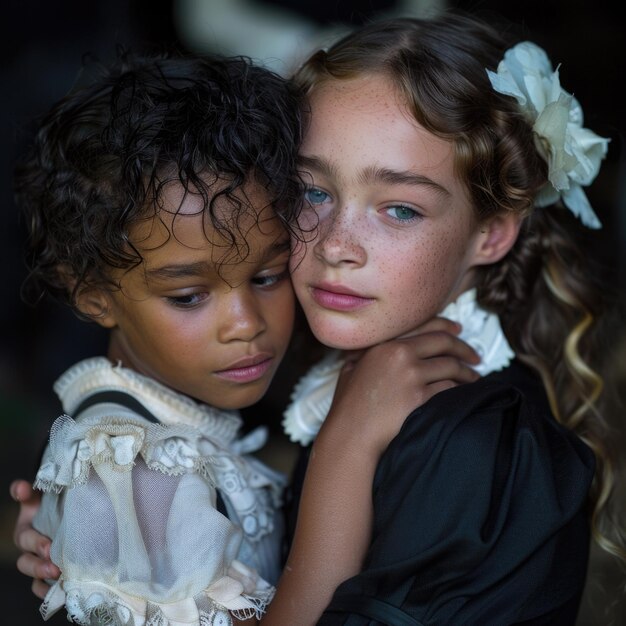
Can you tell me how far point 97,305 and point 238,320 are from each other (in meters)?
0.33

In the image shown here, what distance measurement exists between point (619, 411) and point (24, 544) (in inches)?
65.2

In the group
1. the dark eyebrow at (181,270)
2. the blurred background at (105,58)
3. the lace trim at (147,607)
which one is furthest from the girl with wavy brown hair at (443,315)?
the blurred background at (105,58)

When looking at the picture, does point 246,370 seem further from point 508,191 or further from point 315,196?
point 508,191

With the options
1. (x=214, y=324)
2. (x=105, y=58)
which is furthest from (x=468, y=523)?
(x=105, y=58)

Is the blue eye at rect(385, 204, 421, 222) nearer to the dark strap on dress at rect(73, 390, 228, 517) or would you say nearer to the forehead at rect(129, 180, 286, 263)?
the forehead at rect(129, 180, 286, 263)

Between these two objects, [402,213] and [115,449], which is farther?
[402,213]

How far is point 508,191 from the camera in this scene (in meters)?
1.84

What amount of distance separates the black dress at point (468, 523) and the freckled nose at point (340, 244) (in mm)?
315

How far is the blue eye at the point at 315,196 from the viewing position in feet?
5.95

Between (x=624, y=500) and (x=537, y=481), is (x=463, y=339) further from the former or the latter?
(x=624, y=500)

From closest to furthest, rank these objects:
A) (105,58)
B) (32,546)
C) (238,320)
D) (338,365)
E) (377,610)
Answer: (377,610), (238,320), (32,546), (338,365), (105,58)

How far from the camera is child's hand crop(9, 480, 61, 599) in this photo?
5.84 ft

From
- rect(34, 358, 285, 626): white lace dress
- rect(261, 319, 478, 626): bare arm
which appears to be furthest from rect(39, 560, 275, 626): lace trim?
rect(261, 319, 478, 626): bare arm

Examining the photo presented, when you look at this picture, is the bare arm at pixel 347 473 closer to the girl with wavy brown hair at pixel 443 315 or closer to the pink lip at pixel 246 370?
the girl with wavy brown hair at pixel 443 315
